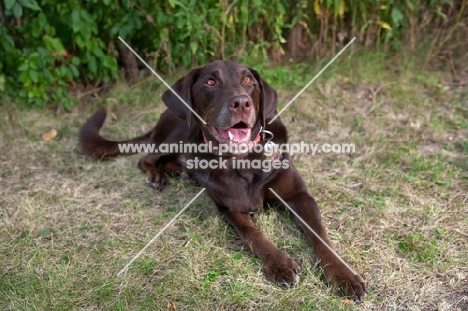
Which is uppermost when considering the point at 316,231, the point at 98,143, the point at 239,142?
the point at 239,142

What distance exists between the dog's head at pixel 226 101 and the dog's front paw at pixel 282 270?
27.8 inches

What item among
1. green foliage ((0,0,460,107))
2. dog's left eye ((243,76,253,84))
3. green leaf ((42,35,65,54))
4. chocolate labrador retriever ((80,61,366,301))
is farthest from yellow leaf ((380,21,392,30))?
green leaf ((42,35,65,54))

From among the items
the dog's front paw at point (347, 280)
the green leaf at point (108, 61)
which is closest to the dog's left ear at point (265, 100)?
the dog's front paw at point (347, 280)

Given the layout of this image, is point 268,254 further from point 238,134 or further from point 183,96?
point 183,96

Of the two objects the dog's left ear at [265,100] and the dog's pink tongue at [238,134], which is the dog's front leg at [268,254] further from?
the dog's left ear at [265,100]

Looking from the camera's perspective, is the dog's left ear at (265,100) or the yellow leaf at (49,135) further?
the yellow leaf at (49,135)

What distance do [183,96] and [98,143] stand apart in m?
1.15

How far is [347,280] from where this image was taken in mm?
2061

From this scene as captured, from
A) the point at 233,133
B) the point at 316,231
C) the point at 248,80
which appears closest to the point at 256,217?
the point at 316,231

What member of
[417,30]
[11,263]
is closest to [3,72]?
[11,263]

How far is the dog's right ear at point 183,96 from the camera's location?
2658 millimetres

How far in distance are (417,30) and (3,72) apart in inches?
162

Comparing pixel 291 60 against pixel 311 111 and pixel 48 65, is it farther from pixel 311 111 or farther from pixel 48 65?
pixel 48 65

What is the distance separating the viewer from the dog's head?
2.42 metres
